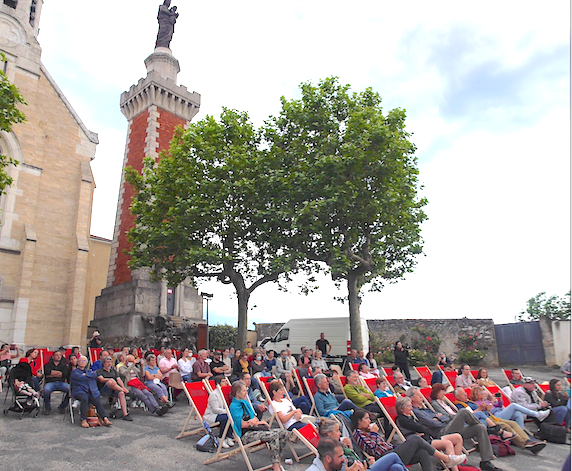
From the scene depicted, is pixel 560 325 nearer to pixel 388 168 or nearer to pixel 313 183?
pixel 388 168

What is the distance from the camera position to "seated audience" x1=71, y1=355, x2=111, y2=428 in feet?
26.3

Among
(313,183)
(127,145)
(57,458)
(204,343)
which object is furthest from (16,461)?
(127,145)

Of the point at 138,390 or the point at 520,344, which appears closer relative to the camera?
the point at 138,390

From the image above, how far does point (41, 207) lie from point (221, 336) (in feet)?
36.9

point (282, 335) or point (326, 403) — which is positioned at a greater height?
point (282, 335)

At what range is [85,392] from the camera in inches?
320

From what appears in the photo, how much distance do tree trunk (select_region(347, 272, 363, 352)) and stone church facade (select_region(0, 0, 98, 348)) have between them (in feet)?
40.1

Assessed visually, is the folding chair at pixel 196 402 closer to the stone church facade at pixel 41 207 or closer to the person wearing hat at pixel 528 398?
the person wearing hat at pixel 528 398

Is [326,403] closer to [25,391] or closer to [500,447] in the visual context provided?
[500,447]

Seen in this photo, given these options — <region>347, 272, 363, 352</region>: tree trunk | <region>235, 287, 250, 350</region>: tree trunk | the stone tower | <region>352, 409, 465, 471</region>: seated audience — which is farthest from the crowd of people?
the stone tower

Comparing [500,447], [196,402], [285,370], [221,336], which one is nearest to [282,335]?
[221,336]

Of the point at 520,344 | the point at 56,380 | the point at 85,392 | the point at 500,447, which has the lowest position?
the point at 500,447

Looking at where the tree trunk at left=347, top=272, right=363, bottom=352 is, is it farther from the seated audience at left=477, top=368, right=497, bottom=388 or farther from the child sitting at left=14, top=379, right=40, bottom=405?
Answer: the child sitting at left=14, top=379, right=40, bottom=405

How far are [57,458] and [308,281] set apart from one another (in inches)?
517
